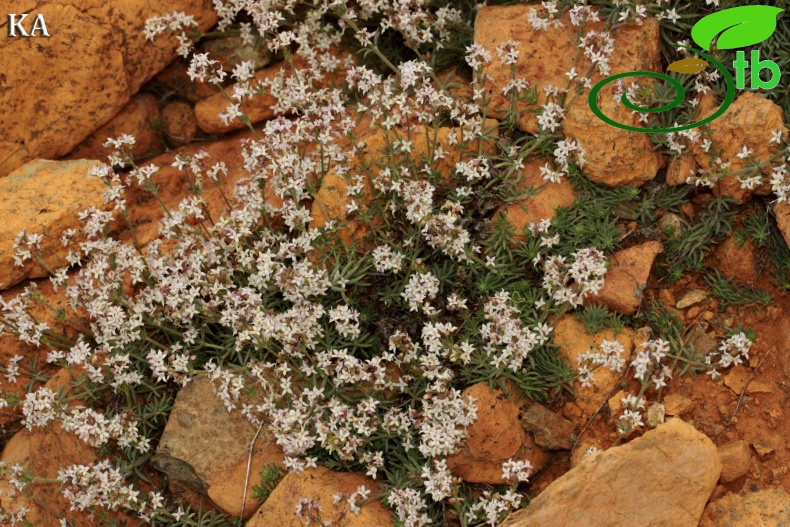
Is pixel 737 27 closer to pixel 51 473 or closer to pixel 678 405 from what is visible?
pixel 678 405

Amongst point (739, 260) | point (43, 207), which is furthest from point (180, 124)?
point (739, 260)

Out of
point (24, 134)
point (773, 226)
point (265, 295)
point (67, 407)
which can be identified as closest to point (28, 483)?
point (67, 407)

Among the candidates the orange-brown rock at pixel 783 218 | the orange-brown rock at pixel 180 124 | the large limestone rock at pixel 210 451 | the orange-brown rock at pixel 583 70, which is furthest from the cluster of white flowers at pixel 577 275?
the orange-brown rock at pixel 180 124

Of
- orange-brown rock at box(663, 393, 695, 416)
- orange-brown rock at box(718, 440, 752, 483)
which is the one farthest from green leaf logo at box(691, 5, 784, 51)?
orange-brown rock at box(718, 440, 752, 483)

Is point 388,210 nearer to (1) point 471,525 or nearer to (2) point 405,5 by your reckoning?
(2) point 405,5

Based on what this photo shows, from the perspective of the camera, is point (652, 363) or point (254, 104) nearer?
point (652, 363)

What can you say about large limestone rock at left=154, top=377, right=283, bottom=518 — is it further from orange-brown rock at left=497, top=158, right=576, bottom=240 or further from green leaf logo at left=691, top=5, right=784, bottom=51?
green leaf logo at left=691, top=5, right=784, bottom=51

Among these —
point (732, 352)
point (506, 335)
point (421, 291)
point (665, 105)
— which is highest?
point (665, 105)
